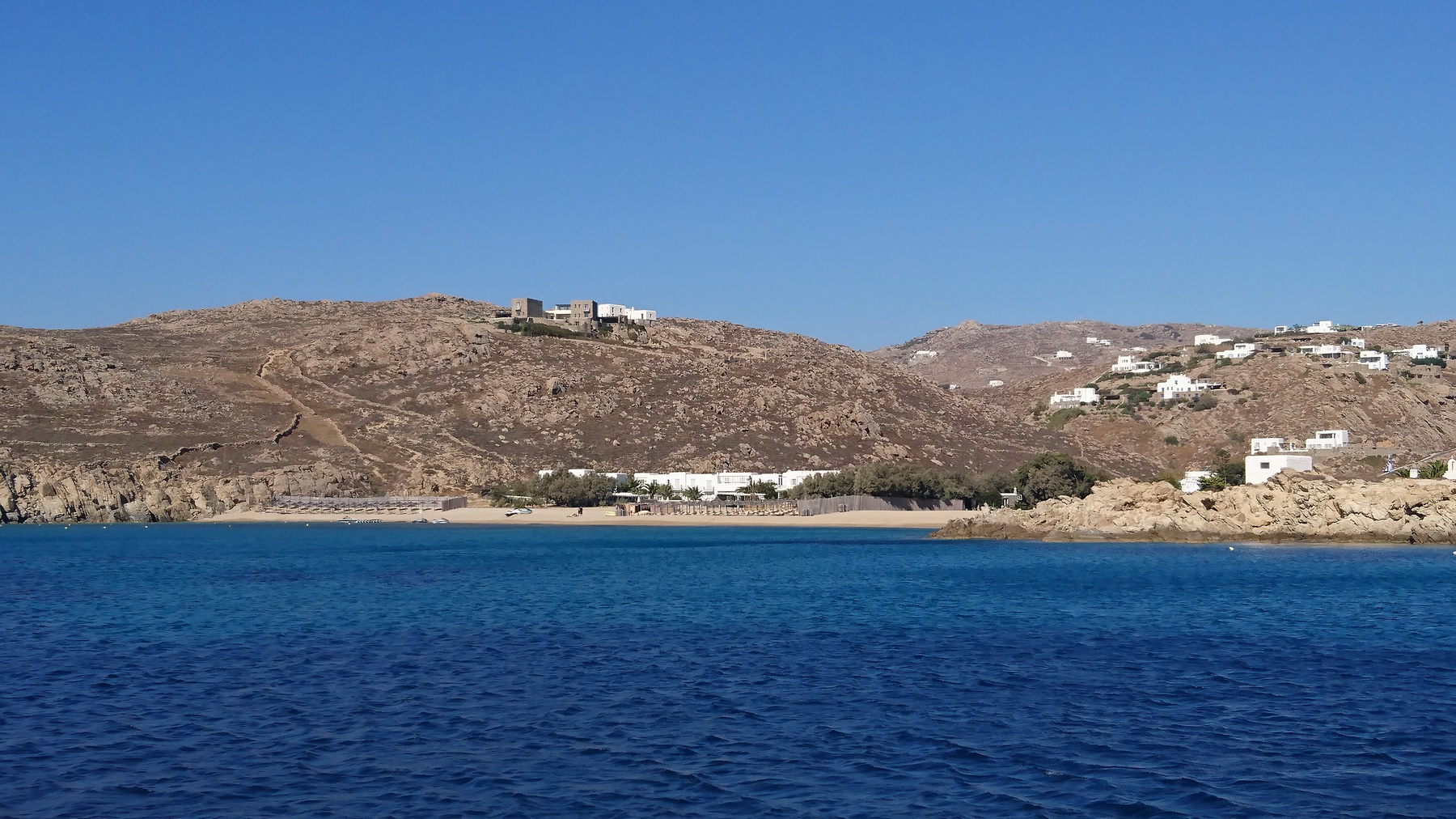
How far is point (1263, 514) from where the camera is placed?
232 feet

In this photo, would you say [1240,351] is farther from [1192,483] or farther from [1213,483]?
[1213,483]

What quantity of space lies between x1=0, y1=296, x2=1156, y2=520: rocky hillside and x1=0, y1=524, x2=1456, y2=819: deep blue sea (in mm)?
56039

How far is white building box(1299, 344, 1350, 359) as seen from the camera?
538 ft

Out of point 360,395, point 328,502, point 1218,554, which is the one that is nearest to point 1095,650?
point 1218,554

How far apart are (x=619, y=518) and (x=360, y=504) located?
2087cm

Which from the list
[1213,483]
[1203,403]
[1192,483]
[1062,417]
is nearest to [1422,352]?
[1203,403]

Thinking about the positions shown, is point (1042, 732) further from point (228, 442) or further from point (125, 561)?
point (228, 442)

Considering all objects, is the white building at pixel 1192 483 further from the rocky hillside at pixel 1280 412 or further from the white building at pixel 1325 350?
the white building at pixel 1325 350

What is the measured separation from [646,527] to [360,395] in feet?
129

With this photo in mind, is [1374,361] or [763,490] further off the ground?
[1374,361]

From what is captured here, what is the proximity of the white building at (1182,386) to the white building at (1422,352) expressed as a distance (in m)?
32.1

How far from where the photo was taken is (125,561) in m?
61.9

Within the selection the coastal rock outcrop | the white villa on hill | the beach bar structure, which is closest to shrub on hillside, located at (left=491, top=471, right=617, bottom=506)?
the beach bar structure

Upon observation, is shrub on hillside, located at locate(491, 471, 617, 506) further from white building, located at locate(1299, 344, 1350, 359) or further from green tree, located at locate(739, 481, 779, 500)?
white building, located at locate(1299, 344, 1350, 359)
